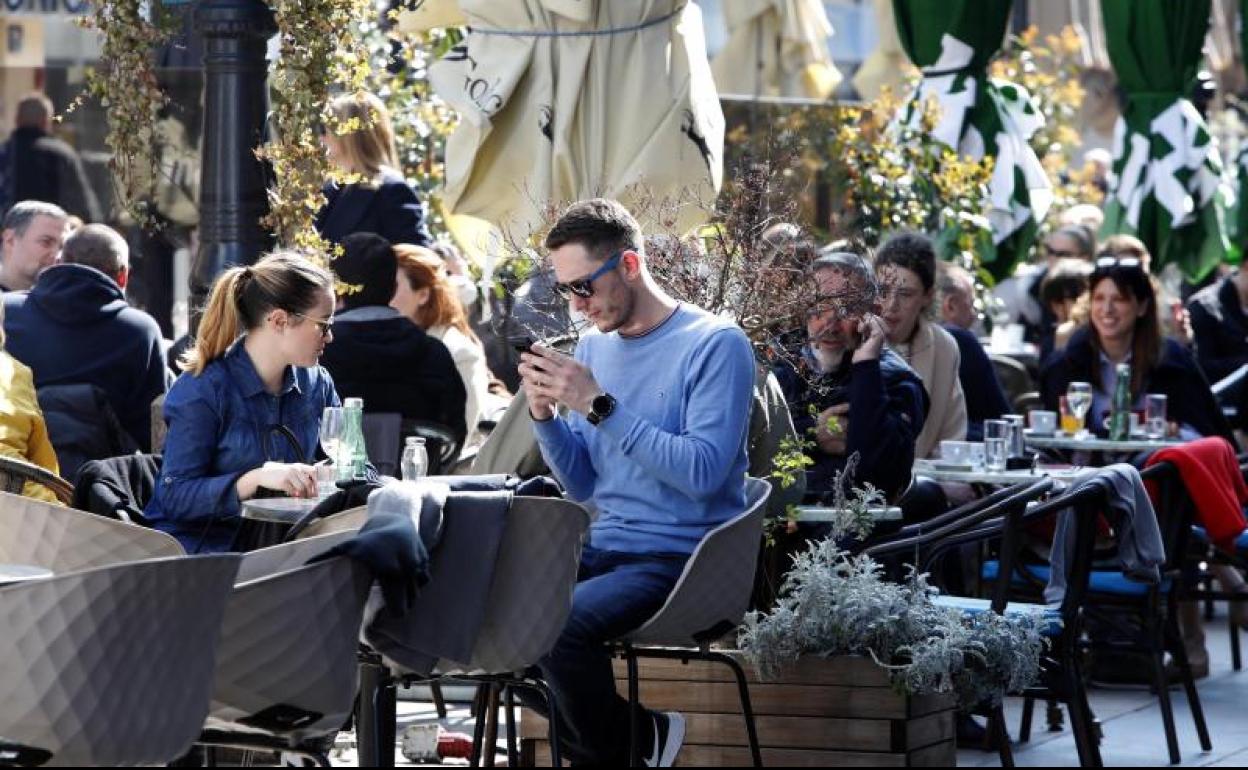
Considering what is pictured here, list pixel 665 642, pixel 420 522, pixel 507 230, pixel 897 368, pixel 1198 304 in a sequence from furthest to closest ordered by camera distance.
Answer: pixel 1198 304, pixel 507 230, pixel 897 368, pixel 665 642, pixel 420 522

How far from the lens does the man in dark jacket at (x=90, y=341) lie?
8.34m

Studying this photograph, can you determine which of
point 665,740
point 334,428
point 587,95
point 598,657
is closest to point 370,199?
point 587,95

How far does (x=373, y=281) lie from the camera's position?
27.0 feet

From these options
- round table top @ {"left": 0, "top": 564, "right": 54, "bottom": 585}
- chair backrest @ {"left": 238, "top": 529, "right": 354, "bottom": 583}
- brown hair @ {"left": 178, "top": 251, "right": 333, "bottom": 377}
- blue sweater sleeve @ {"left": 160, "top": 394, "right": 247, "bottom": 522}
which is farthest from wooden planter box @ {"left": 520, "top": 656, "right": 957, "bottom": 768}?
round table top @ {"left": 0, "top": 564, "right": 54, "bottom": 585}

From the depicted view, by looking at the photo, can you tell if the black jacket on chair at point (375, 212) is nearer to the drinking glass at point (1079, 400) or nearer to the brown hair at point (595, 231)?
the drinking glass at point (1079, 400)

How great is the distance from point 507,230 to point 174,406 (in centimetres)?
241

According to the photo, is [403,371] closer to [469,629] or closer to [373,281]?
[373,281]

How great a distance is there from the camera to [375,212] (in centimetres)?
955

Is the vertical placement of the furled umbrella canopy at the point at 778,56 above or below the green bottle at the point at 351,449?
above

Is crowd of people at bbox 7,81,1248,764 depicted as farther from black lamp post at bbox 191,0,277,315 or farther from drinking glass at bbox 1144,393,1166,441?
black lamp post at bbox 191,0,277,315

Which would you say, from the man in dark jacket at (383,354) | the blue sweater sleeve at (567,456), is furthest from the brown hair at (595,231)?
the man in dark jacket at (383,354)

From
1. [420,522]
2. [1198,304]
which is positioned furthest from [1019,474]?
[1198,304]

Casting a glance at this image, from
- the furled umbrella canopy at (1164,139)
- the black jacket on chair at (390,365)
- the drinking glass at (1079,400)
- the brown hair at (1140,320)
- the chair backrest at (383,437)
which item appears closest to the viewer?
the chair backrest at (383,437)

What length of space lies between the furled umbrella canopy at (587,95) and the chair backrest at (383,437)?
3.56 feet
